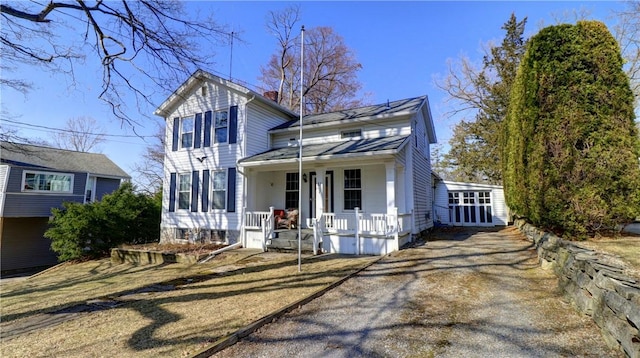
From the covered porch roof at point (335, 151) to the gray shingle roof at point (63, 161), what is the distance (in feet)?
49.1

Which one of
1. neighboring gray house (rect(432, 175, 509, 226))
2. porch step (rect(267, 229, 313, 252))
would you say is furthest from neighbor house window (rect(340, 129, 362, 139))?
neighboring gray house (rect(432, 175, 509, 226))

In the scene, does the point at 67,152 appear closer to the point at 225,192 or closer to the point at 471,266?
the point at 225,192

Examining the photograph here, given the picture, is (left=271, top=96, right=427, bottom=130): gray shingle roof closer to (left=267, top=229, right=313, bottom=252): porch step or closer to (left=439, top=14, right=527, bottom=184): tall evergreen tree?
(left=267, top=229, right=313, bottom=252): porch step

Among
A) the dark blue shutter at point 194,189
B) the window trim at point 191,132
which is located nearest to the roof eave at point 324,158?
the dark blue shutter at point 194,189

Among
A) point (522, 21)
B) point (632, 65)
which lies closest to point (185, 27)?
point (632, 65)

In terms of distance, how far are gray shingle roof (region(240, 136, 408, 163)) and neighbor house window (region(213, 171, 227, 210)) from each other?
1.41m

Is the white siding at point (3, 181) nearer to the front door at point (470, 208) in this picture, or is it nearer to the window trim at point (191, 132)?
the window trim at point (191, 132)

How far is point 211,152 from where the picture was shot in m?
12.4

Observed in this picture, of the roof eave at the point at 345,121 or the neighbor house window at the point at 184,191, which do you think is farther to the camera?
the neighbor house window at the point at 184,191

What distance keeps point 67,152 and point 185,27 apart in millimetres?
19961

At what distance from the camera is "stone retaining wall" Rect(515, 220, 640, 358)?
2.93 meters

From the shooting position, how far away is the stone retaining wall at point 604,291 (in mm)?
2930

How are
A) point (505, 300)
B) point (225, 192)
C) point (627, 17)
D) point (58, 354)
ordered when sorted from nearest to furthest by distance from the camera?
point (58, 354)
point (505, 300)
point (225, 192)
point (627, 17)

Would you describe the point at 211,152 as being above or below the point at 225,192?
above
